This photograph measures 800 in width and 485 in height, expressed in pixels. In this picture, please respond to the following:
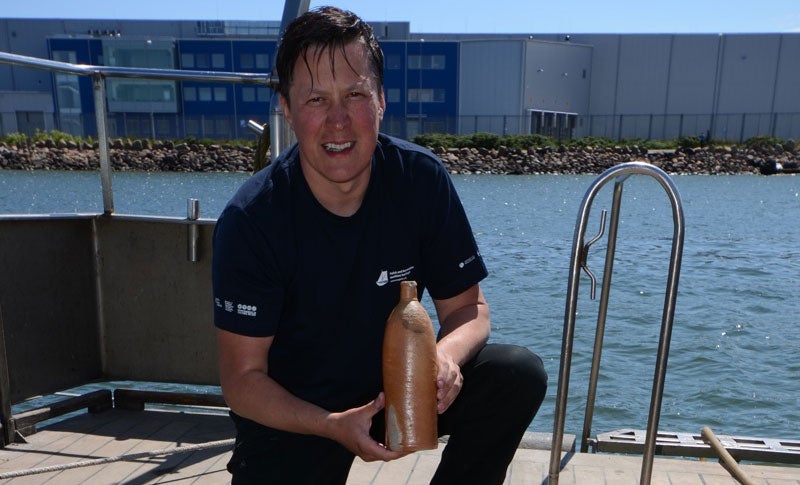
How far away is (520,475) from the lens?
300cm

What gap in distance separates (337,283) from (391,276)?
16cm

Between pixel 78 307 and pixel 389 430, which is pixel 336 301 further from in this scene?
pixel 78 307

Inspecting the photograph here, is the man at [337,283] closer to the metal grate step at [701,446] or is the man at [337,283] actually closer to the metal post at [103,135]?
the metal grate step at [701,446]

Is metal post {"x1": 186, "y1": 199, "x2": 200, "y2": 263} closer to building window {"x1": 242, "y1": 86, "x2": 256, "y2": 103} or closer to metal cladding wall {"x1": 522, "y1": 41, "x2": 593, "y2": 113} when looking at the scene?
building window {"x1": 242, "y1": 86, "x2": 256, "y2": 103}

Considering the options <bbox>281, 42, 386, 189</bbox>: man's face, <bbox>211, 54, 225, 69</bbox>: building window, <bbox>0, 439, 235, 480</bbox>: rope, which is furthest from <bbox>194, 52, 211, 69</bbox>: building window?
<bbox>281, 42, 386, 189</bbox>: man's face

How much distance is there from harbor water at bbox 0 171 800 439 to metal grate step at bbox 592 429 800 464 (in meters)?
3.17

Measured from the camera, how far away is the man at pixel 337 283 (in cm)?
206

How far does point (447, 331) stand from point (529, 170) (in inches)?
1931

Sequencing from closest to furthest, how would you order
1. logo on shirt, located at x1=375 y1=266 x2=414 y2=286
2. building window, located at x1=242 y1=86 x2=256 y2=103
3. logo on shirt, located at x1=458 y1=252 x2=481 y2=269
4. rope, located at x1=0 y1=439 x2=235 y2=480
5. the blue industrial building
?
1. logo on shirt, located at x1=375 y1=266 x2=414 y2=286
2. logo on shirt, located at x1=458 y1=252 x2=481 y2=269
3. rope, located at x1=0 y1=439 x2=235 y2=480
4. building window, located at x1=242 y1=86 x2=256 y2=103
5. the blue industrial building

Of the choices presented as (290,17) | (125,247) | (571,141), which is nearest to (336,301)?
(290,17)

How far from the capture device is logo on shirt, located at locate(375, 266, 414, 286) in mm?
2195

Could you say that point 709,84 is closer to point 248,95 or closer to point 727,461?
point 248,95

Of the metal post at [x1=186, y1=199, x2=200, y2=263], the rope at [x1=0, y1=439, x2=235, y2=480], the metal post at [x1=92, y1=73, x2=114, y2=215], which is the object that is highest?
the metal post at [x1=92, y1=73, x2=114, y2=215]

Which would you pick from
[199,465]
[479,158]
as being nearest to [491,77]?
[479,158]
